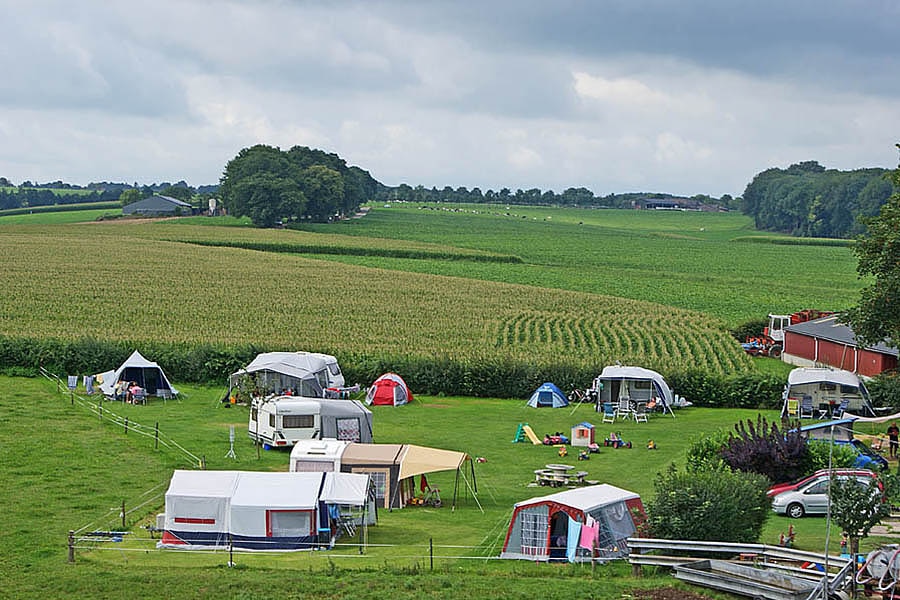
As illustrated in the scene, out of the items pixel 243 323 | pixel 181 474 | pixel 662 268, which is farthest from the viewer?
pixel 662 268

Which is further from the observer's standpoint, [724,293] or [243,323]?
[724,293]

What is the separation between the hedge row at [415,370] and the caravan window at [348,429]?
11.1m

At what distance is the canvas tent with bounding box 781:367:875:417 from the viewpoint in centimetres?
3894

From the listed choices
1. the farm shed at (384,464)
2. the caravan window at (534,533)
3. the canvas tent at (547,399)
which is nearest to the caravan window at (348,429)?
the farm shed at (384,464)

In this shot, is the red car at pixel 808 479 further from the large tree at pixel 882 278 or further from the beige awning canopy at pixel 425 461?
the large tree at pixel 882 278

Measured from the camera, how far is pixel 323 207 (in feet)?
486

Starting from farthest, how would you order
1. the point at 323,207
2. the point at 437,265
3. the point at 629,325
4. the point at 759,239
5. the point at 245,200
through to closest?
1. the point at 759,239
2. the point at 323,207
3. the point at 245,200
4. the point at 437,265
5. the point at 629,325

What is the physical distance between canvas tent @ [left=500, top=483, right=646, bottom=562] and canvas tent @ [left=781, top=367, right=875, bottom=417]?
753 inches

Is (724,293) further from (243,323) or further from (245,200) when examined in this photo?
(245,200)

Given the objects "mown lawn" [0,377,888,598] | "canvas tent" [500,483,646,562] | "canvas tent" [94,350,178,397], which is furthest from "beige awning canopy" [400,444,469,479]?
"canvas tent" [94,350,178,397]

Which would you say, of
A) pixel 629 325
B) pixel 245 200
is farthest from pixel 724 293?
pixel 245 200

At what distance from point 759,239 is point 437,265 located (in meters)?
82.1

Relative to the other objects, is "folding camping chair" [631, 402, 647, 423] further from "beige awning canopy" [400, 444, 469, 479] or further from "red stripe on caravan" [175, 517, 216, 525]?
"red stripe on caravan" [175, 517, 216, 525]

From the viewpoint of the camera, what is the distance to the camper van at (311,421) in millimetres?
32125
